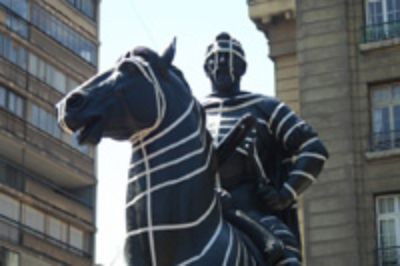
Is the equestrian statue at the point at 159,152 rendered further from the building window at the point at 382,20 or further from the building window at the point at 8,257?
the building window at the point at 8,257

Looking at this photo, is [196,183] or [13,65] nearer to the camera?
[196,183]

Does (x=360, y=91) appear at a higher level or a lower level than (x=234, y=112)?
higher

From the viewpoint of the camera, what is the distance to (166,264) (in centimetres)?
890

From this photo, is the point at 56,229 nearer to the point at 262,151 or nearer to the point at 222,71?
the point at 222,71

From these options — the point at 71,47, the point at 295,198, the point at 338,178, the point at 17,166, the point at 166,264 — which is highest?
the point at 71,47

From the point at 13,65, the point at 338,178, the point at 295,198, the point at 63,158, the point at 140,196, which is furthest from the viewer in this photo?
the point at 63,158

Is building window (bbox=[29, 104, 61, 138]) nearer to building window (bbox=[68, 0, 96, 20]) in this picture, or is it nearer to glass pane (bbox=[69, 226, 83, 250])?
glass pane (bbox=[69, 226, 83, 250])

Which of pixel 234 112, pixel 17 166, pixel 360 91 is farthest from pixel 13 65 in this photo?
pixel 234 112

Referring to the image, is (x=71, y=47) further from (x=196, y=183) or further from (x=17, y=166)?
(x=196, y=183)

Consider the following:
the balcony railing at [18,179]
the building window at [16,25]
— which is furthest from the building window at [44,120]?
the building window at [16,25]

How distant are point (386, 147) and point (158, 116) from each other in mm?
29551

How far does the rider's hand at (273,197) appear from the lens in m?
9.99

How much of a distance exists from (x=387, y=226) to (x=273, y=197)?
27.8 meters

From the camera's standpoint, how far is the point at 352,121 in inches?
1523
